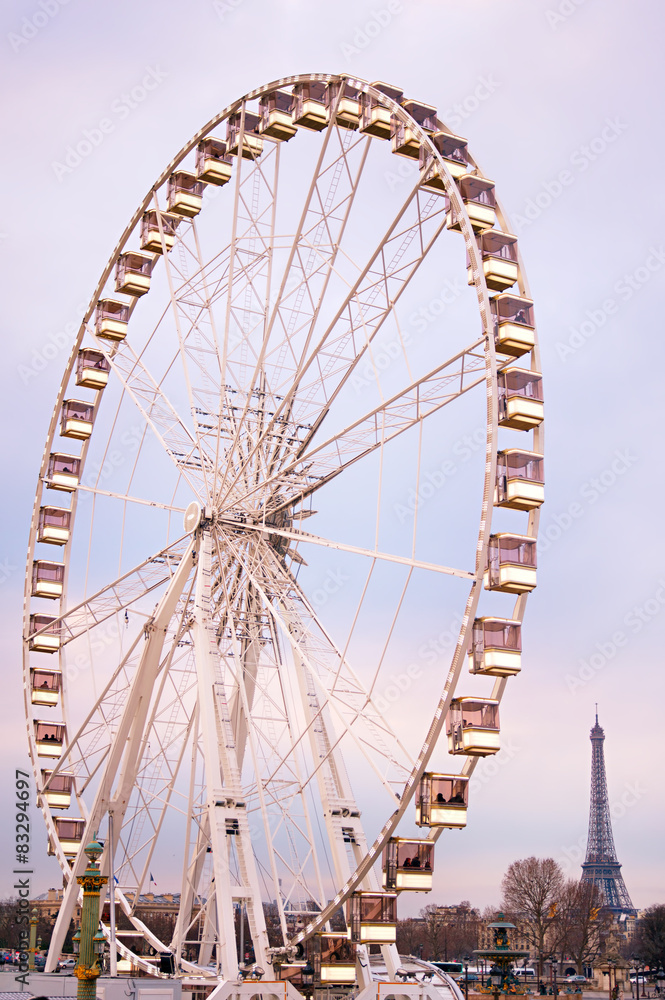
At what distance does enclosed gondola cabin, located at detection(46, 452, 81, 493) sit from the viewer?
3806cm

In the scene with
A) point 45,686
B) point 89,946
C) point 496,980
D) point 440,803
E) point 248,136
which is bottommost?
point 496,980

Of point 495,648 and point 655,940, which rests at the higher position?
point 495,648

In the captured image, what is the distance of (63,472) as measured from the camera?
38.3 meters

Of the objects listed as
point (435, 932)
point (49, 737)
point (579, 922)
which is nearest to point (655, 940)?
point (579, 922)

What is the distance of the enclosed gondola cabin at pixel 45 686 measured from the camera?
36.3m

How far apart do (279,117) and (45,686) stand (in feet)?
58.8

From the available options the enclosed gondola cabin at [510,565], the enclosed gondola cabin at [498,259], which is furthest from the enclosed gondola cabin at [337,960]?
the enclosed gondola cabin at [498,259]

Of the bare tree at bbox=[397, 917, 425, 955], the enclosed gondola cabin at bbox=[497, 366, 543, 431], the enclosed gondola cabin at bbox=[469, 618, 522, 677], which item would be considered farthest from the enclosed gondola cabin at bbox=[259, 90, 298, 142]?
the bare tree at bbox=[397, 917, 425, 955]

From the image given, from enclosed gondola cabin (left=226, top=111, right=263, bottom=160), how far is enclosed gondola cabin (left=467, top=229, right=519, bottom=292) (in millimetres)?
10328

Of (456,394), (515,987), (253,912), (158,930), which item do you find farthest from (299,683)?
(158,930)

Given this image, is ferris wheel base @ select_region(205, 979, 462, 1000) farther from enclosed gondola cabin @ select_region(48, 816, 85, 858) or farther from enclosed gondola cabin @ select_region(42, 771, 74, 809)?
enclosed gondola cabin @ select_region(42, 771, 74, 809)

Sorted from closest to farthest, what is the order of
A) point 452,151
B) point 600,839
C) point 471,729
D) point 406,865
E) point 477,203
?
point 471,729, point 406,865, point 477,203, point 452,151, point 600,839

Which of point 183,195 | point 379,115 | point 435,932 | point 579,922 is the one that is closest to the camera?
point 379,115

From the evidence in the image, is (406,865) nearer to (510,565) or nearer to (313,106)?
(510,565)
